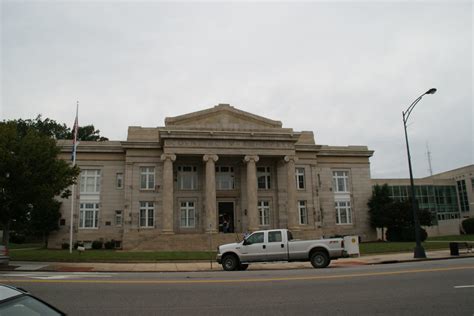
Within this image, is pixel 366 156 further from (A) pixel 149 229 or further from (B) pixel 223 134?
(A) pixel 149 229

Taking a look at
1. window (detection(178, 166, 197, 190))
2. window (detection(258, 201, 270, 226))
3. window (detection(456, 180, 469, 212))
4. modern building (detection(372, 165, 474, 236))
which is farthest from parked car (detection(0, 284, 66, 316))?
window (detection(456, 180, 469, 212))

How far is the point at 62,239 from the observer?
40.9 m

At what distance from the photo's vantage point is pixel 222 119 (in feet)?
144

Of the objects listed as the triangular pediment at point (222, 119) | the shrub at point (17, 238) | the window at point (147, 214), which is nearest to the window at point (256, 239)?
the triangular pediment at point (222, 119)

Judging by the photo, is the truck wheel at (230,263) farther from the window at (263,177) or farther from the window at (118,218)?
the window at (118,218)

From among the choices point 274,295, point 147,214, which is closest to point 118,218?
point 147,214

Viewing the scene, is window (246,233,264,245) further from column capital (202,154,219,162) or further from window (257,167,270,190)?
window (257,167,270,190)

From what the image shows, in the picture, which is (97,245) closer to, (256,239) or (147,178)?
(147,178)

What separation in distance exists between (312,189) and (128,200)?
67.6 ft

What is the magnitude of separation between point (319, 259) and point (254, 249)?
3245 mm

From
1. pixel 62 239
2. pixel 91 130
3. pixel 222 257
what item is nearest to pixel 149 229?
pixel 62 239

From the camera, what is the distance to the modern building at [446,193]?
2331 inches

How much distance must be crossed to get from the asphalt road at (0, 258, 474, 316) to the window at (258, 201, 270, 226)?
29566 mm

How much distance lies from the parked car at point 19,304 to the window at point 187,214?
126ft
